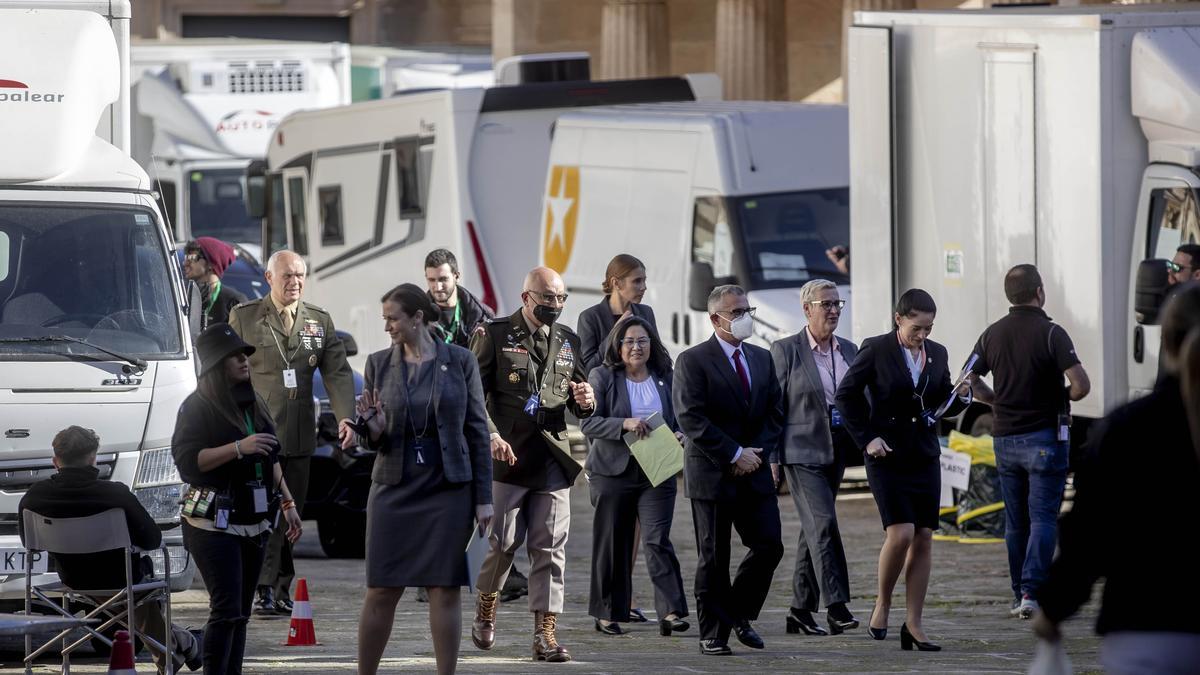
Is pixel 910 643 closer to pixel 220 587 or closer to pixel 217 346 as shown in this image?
pixel 220 587

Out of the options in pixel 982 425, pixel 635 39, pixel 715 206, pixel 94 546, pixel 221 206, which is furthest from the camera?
pixel 635 39

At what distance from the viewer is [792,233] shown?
55.0ft

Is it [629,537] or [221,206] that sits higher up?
[221,206]

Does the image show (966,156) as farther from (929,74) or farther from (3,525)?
(3,525)

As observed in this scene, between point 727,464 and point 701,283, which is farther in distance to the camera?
point 701,283

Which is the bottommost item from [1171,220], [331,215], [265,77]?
[1171,220]

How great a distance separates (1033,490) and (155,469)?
168 inches

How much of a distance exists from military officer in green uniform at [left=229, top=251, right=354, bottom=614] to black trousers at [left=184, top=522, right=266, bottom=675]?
269 centimetres

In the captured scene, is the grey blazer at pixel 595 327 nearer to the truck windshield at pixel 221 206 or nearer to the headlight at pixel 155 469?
the headlight at pixel 155 469

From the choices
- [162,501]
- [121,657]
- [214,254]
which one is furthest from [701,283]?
[121,657]

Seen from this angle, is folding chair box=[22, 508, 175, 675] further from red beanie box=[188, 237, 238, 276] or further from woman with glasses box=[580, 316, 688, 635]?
red beanie box=[188, 237, 238, 276]

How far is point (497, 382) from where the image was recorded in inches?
404

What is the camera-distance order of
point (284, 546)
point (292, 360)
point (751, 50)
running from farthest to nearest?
point (751, 50), point (284, 546), point (292, 360)

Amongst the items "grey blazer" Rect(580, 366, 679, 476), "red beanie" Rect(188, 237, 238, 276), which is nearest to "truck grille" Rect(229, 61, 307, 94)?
"red beanie" Rect(188, 237, 238, 276)
